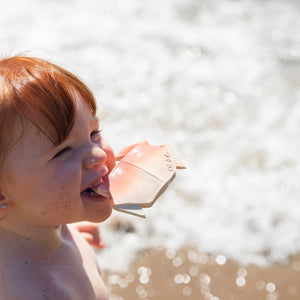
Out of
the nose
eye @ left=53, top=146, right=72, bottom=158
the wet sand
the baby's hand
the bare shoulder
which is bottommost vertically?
the wet sand

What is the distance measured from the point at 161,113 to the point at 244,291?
1444mm

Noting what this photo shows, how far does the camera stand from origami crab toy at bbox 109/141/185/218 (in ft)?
3.65

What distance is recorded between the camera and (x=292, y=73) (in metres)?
3.64

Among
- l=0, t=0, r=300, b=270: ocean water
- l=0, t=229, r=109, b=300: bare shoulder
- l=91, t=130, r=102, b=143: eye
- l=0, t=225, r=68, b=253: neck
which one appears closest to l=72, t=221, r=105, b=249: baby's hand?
l=0, t=229, r=109, b=300: bare shoulder

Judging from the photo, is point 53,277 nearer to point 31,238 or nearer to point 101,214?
point 31,238

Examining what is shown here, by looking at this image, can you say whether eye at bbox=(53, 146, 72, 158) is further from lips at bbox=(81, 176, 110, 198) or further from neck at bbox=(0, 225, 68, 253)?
neck at bbox=(0, 225, 68, 253)

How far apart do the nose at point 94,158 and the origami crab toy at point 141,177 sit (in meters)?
0.05

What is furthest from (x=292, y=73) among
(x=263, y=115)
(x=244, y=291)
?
(x=244, y=291)

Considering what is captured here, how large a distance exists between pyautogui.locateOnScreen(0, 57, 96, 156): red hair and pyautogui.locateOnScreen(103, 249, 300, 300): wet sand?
1.10 m

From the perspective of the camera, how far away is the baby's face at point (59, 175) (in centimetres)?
111

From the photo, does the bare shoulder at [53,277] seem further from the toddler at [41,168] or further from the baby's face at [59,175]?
the baby's face at [59,175]

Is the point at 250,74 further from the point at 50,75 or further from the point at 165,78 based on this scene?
the point at 50,75

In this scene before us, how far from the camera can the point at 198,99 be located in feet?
10.9

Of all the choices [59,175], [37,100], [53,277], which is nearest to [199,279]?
[53,277]
